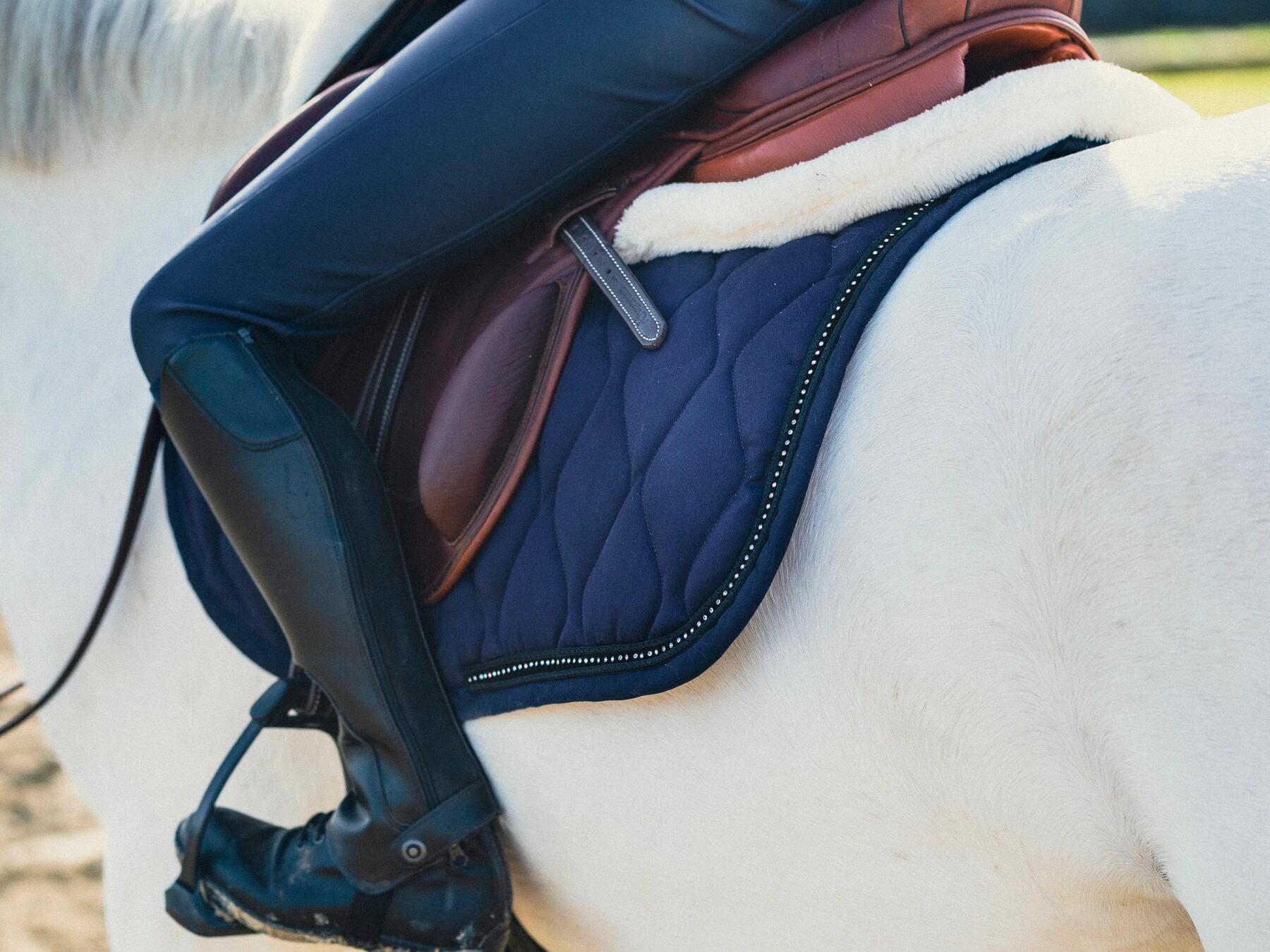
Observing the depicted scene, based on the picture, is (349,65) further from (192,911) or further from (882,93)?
(192,911)

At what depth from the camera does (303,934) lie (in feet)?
3.87

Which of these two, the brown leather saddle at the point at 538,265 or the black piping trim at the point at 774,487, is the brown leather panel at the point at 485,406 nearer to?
the brown leather saddle at the point at 538,265

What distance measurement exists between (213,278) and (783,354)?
0.58 meters

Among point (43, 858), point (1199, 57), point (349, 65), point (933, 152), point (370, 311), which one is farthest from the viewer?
point (1199, 57)

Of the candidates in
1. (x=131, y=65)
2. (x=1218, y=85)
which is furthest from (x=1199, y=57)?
(x=131, y=65)

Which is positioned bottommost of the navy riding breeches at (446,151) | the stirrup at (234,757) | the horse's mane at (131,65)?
the stirrup at (234,757)

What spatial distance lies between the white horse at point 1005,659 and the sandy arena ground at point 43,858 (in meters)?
1.89

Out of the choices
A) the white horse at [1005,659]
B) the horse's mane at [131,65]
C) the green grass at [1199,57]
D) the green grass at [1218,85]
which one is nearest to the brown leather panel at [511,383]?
the white horse at [1005,659]

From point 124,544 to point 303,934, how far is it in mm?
520

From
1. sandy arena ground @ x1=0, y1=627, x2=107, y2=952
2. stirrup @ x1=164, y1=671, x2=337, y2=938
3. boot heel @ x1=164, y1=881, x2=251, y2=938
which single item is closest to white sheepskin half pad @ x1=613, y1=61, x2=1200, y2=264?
stirrup @ x1=164, y1=671, x2=337, y2=938

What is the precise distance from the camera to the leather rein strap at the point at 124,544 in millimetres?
1285

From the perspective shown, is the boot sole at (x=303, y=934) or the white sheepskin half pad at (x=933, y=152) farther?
the boot sole at (x=303, y=934)

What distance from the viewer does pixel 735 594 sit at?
0.87 m

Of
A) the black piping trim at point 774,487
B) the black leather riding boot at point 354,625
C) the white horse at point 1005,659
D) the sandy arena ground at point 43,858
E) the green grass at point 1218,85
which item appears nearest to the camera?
the white horse at point 1005,659
